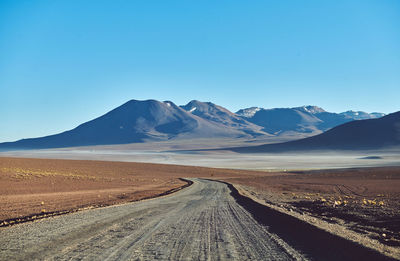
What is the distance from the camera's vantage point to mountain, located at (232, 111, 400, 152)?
15262cm

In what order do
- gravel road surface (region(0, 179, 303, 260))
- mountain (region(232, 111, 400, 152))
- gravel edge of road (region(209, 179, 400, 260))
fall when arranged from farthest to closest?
mountain (region(232, 111, 400, 152)) < gravel road surface (region(0, 179, 303, 260)) < gravel edge of road (region(209, 179, 400, 260))

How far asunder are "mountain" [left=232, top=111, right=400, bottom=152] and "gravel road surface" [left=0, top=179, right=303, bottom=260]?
153 m

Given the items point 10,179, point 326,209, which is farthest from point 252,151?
point 326,209

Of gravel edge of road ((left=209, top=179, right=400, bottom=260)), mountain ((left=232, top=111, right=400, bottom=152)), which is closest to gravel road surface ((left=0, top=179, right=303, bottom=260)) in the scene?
gravel edge of road ((left=209, top=179, right=400, bottom=260))

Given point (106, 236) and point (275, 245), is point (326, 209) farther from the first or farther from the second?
point (106, 236)

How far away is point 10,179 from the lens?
33719 millimetres

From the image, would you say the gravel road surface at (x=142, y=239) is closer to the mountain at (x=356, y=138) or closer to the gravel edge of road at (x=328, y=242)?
the gravel edge of road at (x=328, y=242)

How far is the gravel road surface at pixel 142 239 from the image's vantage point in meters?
7.36

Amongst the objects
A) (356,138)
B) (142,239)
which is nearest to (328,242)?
(142,239)

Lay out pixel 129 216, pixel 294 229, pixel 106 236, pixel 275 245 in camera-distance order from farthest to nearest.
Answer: pixel 129 216 → pixel 294 229 → pixel 106 236 → pixel 275 245

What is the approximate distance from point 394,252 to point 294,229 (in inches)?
131

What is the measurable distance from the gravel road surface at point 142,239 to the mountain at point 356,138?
503 ft

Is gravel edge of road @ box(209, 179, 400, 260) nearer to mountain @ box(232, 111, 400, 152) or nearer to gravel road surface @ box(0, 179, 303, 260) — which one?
gravel road surface @ box(0, 179, 303, 260)

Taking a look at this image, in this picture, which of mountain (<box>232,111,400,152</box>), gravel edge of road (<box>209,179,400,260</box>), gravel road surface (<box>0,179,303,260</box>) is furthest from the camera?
mountain (<box>232,111,400,152</box>)
